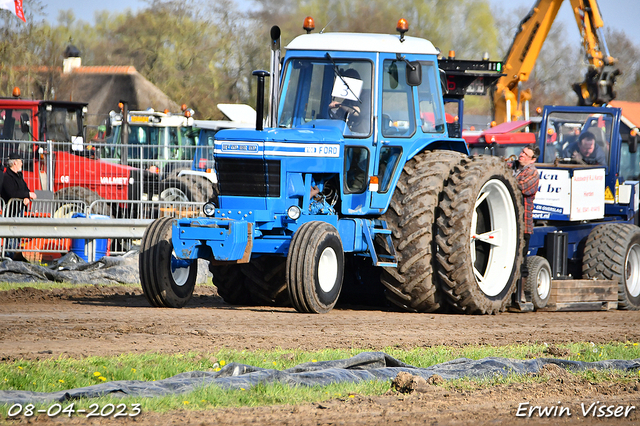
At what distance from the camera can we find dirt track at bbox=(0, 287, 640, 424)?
4344 millimetres

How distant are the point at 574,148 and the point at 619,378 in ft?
25.3

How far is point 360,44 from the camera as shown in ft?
29.2

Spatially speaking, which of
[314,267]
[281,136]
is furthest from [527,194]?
[314,267]

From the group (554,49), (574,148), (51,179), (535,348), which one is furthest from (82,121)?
(554,49)

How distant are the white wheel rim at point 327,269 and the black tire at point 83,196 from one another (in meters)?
7.84

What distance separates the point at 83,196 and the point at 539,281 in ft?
30.2

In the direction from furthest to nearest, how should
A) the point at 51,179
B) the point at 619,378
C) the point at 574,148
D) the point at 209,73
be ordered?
the point at 209,73 → the point at 51,179 → the point at 574,148 → the point at 619,378

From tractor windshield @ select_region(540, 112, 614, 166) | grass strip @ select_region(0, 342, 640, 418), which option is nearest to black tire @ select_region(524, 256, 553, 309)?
tractor windshield @ select_region(540, 112, 614, 166)

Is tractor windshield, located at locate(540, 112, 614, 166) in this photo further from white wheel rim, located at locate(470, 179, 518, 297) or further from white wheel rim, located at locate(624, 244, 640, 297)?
white wheel rim, located at locate(470, 179, 518, 297)

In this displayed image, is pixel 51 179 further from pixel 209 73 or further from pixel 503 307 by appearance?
pixel 209 73

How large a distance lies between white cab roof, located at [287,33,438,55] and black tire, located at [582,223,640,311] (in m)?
4.09

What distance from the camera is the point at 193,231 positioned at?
7.87 metres

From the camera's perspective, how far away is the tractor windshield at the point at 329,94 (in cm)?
879

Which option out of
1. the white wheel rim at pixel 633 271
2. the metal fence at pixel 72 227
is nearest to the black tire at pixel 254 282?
the metal fence at pixel 72 227
